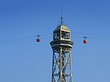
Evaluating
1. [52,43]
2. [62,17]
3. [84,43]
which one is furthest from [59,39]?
[84,43]

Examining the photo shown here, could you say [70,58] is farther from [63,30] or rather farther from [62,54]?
[63,30]

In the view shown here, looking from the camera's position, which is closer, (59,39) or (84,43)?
(84,43)

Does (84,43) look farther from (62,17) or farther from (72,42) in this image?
(62,17)

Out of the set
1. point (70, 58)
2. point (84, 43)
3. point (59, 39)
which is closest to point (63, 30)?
point (59, 39)

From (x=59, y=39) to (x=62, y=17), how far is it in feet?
40.1

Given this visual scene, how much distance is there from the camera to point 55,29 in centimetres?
13525

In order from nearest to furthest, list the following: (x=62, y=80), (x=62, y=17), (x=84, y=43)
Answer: (x=84, y=43), (x=62, y=80), (x=62, y=17)

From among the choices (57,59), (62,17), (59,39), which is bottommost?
(57,59)

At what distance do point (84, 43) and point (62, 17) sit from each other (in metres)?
29.0

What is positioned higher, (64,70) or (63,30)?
(63,30)

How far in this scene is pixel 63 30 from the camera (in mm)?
132375

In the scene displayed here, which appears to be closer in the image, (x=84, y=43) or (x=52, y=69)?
(x=84, y=43)

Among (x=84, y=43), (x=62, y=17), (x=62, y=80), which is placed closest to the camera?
(x=84, y=43)

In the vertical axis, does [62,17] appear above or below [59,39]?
above
